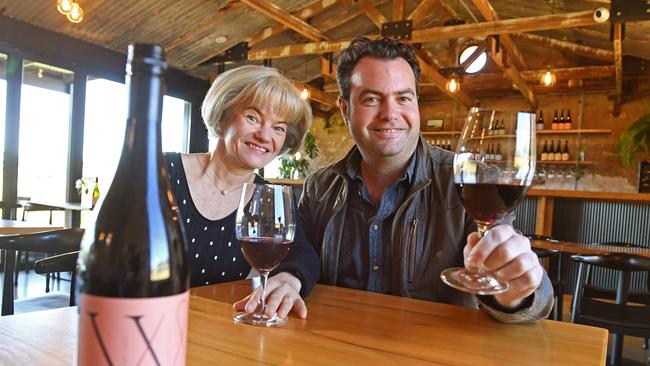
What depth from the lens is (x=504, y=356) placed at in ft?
2.23

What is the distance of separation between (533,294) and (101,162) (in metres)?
6.09

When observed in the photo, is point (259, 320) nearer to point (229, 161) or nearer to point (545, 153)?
point (229, 161)

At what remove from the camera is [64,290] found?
4504 mm

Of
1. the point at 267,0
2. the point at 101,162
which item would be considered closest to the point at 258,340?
the point at 267,0

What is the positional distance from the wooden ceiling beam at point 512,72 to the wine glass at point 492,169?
5.27 meters

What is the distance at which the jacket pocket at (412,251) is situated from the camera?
1.34 meters

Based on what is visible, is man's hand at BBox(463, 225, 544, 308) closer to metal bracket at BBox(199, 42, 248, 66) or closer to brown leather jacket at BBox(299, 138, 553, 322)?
brown leather jacket at BBox(299, 138, 553, 322)

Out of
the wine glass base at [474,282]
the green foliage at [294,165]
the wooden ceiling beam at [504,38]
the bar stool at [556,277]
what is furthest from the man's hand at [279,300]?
the green foliage at [294,165]

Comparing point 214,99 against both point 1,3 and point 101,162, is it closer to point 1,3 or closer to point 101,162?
point 1,3

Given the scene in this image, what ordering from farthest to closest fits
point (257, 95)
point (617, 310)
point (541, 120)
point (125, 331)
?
point (541, 120)
point (617, 310)
point (257, 95)
point (125, 331)

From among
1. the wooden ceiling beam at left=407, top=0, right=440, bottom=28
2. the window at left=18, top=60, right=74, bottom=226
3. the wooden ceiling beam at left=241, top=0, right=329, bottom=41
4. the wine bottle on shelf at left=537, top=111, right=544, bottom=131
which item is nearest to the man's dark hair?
the wooden ceiling beam at left=241, top=0, right=329, bottom=41

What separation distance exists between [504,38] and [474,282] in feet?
20.9

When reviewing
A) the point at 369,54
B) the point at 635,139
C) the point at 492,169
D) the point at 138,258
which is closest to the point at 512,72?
the point at 635,139

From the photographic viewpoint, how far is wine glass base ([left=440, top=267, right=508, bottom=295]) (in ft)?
2.29
